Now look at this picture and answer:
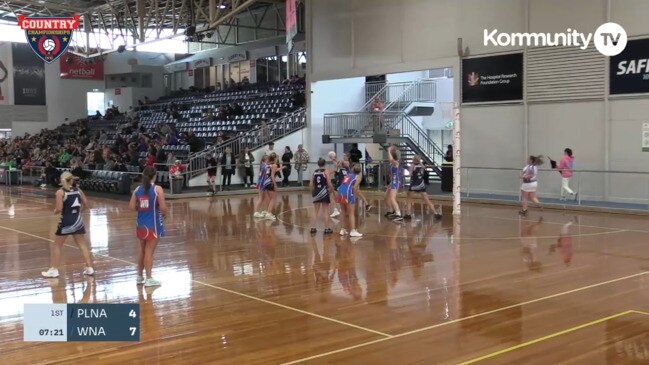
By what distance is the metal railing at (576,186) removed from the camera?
18359mm

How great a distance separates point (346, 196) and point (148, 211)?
527 cm

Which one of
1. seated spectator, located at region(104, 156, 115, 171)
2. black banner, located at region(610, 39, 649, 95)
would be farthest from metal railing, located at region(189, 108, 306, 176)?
black banner, located at region(610, 39, 649, 95)

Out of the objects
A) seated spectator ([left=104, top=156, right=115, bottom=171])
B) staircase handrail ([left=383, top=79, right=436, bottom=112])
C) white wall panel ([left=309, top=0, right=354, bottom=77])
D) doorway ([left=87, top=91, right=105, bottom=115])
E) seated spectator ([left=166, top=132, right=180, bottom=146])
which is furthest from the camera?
doorway ([left=87, top=91, right=105, bottom=115])

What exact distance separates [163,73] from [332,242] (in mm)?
38663

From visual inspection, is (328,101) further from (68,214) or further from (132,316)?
(132,316)

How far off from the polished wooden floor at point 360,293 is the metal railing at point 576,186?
154 inches

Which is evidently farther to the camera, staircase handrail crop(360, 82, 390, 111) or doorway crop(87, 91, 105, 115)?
doorway crop(87, 91, 105, 115)

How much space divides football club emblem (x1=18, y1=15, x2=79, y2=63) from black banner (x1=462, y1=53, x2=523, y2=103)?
45.3 ft

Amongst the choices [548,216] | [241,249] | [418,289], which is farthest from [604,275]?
[548,216]

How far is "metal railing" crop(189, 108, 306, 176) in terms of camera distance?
81.7 ft

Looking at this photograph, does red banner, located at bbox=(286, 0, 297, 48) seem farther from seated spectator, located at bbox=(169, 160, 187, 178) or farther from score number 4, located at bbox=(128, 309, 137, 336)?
score number 4, located at bbox=(128, 309, 137, 336)

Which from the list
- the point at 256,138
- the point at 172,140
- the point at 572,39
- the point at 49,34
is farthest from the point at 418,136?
the point at 49,34

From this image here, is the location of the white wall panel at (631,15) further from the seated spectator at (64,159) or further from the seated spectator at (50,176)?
the seated spectator at (64,159)

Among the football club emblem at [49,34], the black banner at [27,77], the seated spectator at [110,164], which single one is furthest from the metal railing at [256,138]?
the black banner at [27,77]
